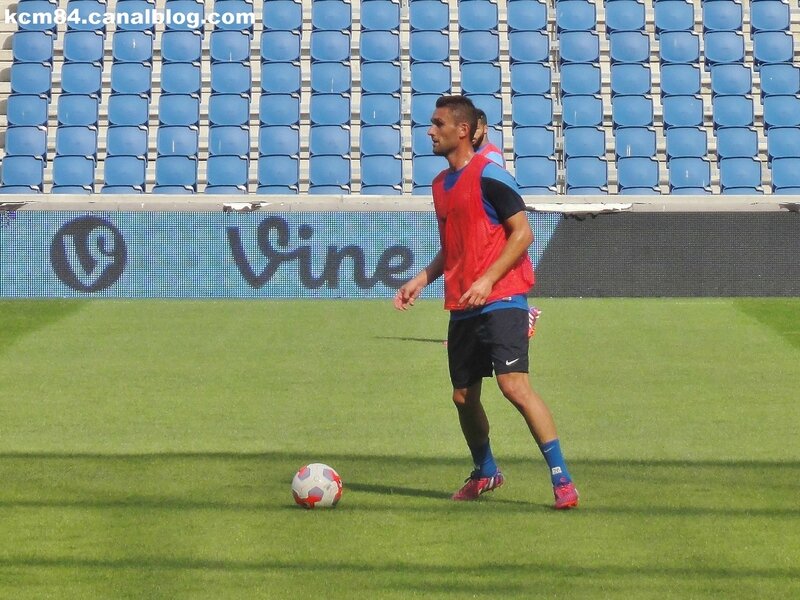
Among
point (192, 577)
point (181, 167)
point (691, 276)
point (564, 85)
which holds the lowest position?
point (192, 577)

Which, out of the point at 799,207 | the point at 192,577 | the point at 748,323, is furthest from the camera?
the point at 799,207

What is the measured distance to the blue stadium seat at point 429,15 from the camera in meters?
26.0

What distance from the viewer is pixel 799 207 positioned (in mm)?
20438

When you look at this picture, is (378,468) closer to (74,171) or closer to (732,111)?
(74,171)

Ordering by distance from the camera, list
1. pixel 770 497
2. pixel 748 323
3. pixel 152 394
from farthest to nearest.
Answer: pixel 748 323
pixel 152 394
pixel 770 497

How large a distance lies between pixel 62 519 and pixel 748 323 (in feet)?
40.2

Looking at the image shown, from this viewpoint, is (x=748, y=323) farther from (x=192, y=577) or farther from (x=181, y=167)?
(x=192, y=577)

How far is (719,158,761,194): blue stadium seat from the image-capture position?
2405cm

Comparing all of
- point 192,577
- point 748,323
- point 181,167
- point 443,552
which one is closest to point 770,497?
point 443,552

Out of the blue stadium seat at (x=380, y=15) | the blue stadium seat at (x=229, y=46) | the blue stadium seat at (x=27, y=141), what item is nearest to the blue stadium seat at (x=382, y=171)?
the blue stadium seat at (x=380, y=15)

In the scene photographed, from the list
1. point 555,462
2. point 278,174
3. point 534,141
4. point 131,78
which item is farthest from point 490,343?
point 131,78

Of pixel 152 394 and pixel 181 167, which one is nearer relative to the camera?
pixel 152 394

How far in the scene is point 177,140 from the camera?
24.5 m

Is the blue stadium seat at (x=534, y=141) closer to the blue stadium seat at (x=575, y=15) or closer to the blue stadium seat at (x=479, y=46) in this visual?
the blue stadium seat at (x=479, y=46)
